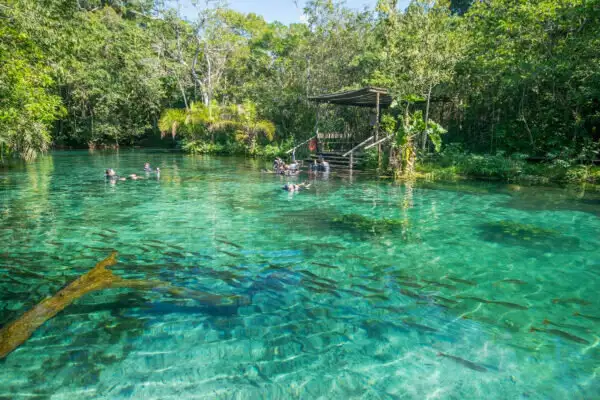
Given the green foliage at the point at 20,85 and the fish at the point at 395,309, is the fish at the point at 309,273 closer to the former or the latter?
the fish at the point at 395,309

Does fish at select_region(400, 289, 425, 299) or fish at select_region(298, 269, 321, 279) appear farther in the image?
fish at select_region(298, 269, 321, 279)

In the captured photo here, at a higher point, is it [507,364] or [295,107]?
[295,107]

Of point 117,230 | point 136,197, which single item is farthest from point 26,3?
point 117,230

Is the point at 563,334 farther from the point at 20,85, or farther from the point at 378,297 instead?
the point at 20,85

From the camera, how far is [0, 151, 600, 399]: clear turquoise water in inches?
137

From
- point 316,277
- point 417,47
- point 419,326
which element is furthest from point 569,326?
point 417,47

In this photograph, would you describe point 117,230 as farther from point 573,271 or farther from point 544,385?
point 573,271

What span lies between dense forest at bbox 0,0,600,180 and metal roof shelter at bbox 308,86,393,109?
0.68m

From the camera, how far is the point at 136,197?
40.4 ft

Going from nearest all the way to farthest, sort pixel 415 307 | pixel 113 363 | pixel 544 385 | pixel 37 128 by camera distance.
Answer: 1. pixel 544 385
2. pixel 113 363
3. pixel 415 307
4. pixel 37 128

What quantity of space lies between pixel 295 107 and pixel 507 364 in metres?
26.1

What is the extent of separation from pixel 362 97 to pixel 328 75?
7.72m

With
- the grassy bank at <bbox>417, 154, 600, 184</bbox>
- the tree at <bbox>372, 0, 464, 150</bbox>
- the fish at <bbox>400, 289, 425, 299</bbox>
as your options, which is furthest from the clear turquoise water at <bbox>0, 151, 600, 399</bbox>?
the tree at <bbox>372, 0, 464, 150</bbox>

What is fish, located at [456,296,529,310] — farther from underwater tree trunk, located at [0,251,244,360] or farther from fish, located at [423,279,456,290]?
underwater tree trunk, located at [0,251,244,360]
